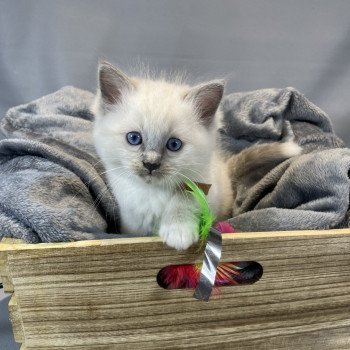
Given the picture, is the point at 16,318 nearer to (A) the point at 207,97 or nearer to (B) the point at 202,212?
(B) the point at 202,212

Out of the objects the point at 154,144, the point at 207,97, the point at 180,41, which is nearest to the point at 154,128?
the point at 154,144

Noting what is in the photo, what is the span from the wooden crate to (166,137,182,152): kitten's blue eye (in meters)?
0.22

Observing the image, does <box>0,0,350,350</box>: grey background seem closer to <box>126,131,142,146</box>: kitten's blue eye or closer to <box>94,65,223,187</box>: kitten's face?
<box>94,65,223,187</box>: kitten's face

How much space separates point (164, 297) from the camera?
0.90m

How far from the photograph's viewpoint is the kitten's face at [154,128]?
0.93 meters

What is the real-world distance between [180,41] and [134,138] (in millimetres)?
949

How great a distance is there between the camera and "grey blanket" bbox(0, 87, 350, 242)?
2.97 ft

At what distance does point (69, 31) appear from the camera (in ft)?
5.75

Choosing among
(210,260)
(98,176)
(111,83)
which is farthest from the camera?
(98,176)

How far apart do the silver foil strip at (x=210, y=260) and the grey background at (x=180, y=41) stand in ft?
3.29

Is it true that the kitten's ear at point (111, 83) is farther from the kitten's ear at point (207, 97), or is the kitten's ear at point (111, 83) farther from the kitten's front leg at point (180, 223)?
the kitten's front leg at point (180, 223)

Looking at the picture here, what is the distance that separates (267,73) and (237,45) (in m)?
0.18

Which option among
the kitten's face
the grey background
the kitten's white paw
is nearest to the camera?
the kitten's white paw

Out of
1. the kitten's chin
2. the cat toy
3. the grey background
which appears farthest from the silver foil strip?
the grey background
